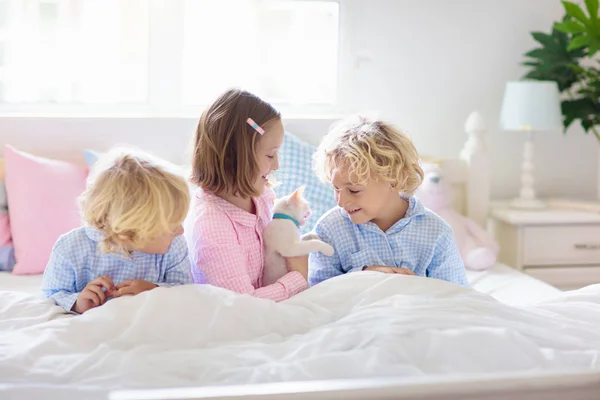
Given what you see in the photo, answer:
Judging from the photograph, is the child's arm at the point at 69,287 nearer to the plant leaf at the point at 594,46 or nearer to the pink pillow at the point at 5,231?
the pink pillow at the point at 5,231

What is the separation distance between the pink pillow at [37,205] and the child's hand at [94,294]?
0.82 m

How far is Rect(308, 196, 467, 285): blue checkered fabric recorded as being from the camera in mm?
1846

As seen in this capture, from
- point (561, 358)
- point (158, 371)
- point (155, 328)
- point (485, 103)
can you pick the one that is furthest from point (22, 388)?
point (485, 103)

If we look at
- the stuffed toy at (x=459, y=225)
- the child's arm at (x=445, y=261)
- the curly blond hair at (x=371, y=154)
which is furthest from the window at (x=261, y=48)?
the child's arm at (x=445, y=261)

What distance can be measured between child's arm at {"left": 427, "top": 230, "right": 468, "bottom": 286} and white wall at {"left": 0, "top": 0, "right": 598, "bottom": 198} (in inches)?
51.8

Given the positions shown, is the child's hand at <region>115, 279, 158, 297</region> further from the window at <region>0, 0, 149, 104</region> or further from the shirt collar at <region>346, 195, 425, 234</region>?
the window at <region>0, 0, 149, 104</region>

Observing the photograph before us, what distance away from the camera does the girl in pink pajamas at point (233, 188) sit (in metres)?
1.69

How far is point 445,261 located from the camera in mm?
1854

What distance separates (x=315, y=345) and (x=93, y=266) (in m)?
0.54

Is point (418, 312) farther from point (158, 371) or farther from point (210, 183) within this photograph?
point (210, 183)

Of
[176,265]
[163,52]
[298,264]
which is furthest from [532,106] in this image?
[176,265]

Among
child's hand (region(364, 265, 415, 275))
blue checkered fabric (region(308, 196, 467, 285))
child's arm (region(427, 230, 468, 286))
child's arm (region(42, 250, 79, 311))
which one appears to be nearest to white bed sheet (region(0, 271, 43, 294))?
child's arm (region(42, 250, 79, 311))

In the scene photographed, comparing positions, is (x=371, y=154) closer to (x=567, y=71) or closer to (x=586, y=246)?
(x=586, y=246)

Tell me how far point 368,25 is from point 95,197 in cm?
184
